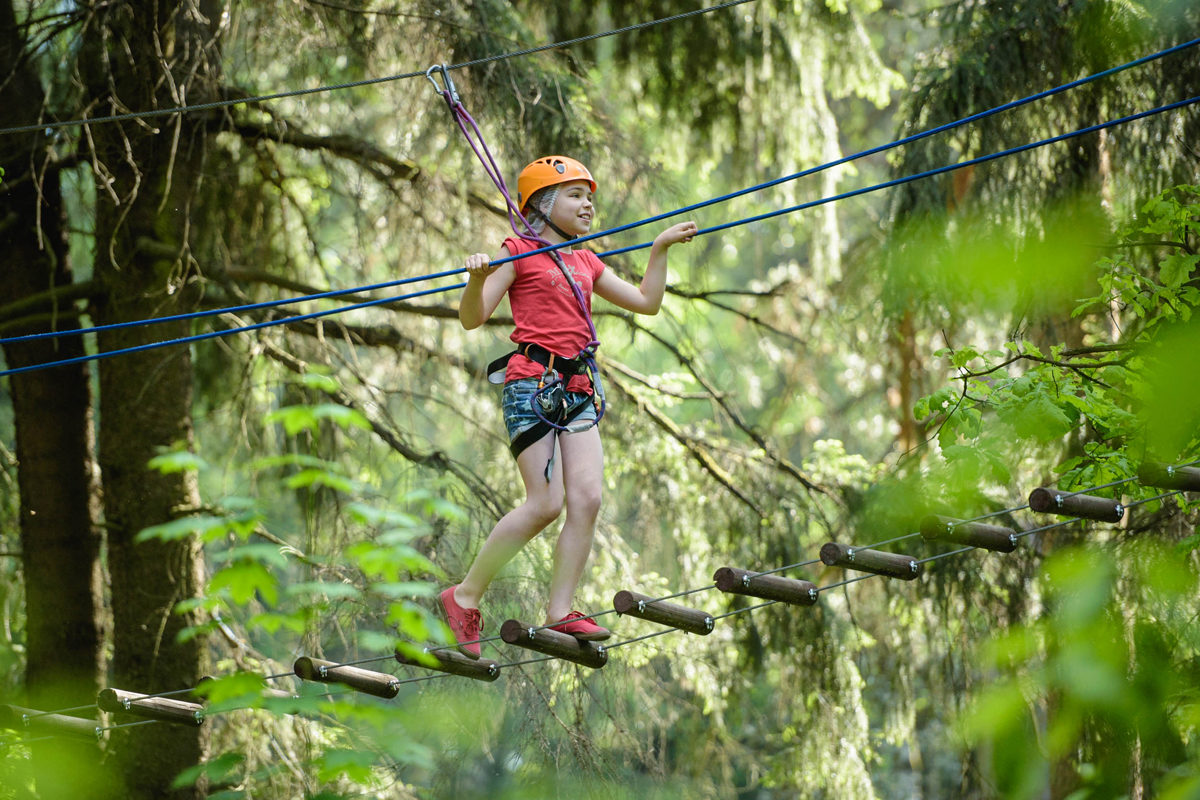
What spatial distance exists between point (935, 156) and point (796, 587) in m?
2.64

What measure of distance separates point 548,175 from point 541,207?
9cm

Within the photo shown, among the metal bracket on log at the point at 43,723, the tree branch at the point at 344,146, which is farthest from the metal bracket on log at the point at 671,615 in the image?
the tree branch at the point at 344,146

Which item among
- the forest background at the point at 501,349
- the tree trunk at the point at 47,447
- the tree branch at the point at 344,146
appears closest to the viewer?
the forest background at the point at 501,349

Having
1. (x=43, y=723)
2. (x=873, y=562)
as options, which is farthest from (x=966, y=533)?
(x=43, y=723)

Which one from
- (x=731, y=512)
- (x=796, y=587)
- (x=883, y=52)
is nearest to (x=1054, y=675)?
(x=796, y=587)

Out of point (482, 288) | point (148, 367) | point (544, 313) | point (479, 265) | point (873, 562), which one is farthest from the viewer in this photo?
point (148, 367)

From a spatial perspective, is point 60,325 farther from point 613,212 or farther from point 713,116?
point 713,116

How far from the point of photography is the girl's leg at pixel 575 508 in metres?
3.33

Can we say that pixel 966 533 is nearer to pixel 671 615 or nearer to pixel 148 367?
pixel 671 615

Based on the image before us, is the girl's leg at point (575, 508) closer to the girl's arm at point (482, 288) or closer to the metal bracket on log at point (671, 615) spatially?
the metal bracket on log at point (671, 615)

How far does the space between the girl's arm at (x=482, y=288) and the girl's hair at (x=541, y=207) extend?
0.13 meters

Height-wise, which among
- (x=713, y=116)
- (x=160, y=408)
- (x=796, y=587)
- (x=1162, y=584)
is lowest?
(x=1162, y=584)

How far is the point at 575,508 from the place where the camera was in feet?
10.9

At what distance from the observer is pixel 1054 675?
1506mm
